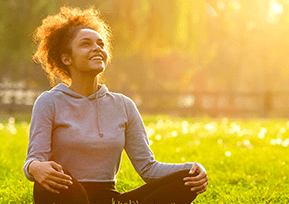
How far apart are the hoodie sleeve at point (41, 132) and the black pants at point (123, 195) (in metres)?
0.19

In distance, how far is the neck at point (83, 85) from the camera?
306cm

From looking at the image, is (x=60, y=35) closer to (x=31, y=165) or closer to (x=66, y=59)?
(x=66, y=59)

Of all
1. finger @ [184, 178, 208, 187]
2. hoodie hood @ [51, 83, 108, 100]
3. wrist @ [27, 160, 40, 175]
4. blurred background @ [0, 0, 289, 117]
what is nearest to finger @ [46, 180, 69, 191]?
wrist @ [27, 160, 40, 175]

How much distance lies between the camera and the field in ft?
13.4

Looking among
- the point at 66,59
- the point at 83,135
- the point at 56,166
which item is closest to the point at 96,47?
the point at 66,59

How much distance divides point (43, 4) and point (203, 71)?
73.8 ft

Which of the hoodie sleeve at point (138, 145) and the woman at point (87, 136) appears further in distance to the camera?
the hoodie sleeve at point (138, 145)

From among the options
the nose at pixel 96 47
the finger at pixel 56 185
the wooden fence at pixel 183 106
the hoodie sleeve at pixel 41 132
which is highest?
the nose at pixel 96 47

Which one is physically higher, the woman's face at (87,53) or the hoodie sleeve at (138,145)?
the woman's face at (87,53)

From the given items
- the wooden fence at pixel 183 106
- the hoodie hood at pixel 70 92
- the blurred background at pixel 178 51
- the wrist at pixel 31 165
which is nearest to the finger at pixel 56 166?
the wrist at pixel 31 165

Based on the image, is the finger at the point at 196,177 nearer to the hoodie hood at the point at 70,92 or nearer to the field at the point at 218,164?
the hoodie hood at the point at 70,92

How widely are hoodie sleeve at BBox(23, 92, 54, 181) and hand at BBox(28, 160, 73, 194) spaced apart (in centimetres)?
13

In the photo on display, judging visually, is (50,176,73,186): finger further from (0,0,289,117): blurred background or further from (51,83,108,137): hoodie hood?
(0,0,289,117): blurred background

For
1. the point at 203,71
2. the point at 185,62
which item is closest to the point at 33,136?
the point at 185,62
